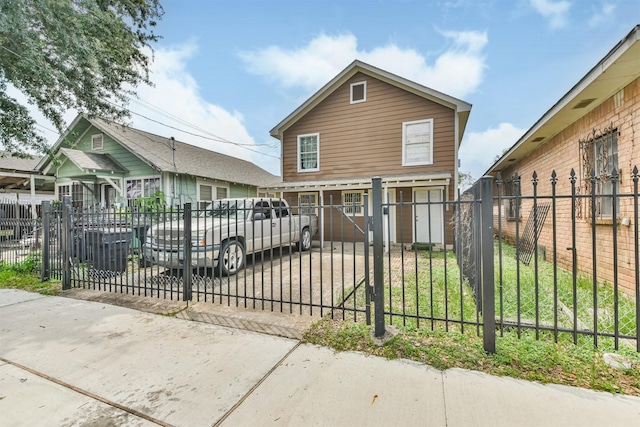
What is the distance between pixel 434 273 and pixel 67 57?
10207mm

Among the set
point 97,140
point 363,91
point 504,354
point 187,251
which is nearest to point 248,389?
point 504,354

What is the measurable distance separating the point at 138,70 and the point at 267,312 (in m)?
9.58

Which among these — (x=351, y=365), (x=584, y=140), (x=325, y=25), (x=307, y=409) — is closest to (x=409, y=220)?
(x=584, y=140)

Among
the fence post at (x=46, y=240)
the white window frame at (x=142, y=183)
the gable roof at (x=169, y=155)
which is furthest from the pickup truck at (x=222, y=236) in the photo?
the gable roof at (x=169, y=155)

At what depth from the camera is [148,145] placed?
13.7 m

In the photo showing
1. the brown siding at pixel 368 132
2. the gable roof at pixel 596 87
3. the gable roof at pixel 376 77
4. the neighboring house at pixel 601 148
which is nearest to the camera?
the gable roof at pixel 596 87

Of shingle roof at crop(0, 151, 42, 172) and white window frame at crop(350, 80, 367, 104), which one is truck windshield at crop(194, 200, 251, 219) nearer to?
white window frame at crop(350, 80, 367, 104)

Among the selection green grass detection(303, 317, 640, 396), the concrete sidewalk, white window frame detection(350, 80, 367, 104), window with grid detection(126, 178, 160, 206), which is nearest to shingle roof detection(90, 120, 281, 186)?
window with grid detection(126, 178, 160, 206)

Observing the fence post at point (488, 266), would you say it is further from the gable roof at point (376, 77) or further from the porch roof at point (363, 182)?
the gable roof at point (376, 77)

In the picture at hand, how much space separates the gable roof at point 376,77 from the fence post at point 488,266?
28.8 ft

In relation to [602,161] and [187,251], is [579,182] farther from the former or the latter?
[187,251]

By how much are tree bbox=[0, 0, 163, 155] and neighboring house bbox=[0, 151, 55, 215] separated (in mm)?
5404

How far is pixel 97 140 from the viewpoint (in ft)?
45.1

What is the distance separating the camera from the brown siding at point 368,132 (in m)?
10.9
